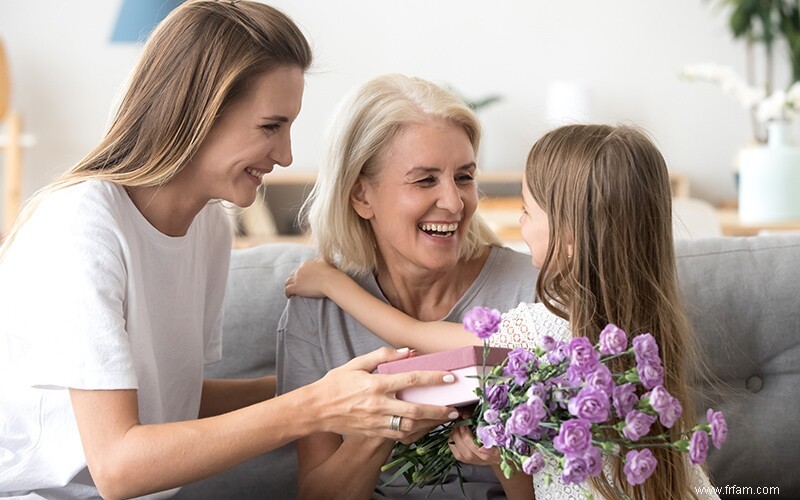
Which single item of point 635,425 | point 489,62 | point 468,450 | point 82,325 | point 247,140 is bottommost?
point 468,450

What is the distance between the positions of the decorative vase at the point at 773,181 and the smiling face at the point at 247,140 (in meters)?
1.87

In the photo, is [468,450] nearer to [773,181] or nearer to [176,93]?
[176,93]

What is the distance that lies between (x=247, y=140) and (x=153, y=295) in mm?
351

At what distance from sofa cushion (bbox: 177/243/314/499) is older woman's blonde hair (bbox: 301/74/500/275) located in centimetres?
20

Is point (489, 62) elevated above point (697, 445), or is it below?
above

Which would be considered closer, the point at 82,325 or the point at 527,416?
the point at 527,416

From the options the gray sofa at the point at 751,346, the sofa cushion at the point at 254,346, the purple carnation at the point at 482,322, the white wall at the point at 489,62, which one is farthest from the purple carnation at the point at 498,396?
the white wall at the point at 489,62

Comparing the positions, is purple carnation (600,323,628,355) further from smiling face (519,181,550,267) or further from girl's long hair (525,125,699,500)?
smiling face (519,181,550,267)

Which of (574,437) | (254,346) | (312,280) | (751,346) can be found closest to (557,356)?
(574,437)

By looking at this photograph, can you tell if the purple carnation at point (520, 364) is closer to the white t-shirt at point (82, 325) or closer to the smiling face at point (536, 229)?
the smiling face at point (536, 229)

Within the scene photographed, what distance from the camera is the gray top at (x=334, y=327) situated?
203 cm

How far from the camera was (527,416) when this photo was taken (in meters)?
1.27

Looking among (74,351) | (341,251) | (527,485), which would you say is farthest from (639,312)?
(74,351)

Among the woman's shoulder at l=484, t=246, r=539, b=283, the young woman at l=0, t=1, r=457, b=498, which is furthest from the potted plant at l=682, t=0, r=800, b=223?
the young woman at l=0, t=1, r=457, b=498
